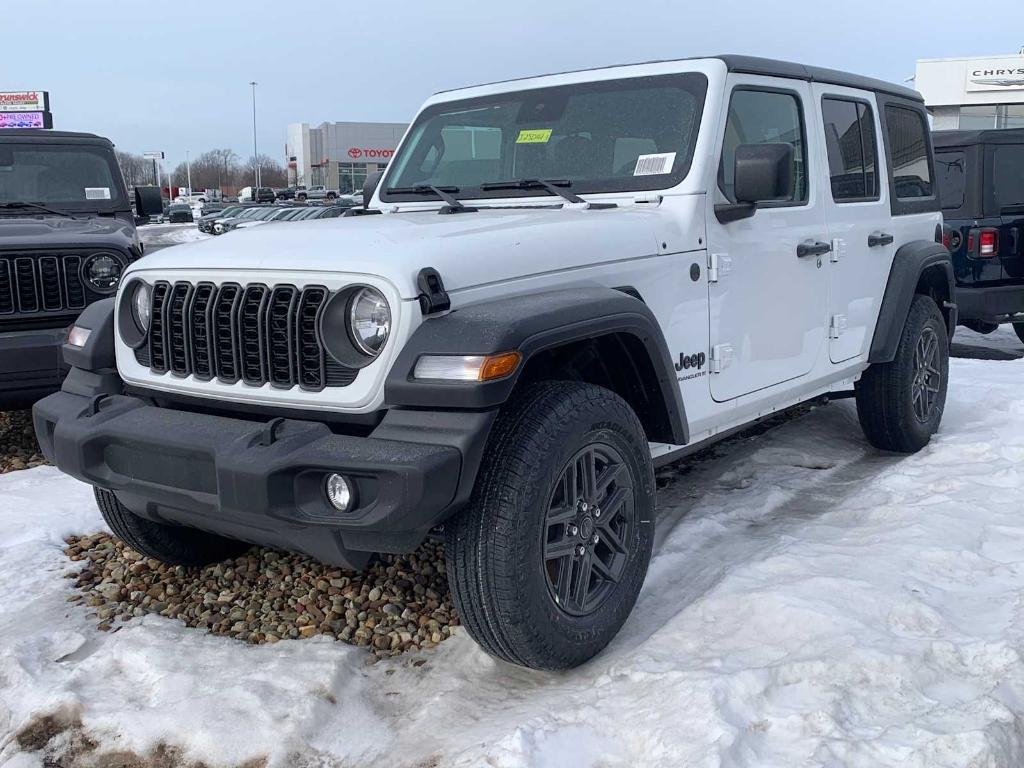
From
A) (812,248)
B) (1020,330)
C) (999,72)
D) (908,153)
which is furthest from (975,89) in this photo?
(812,248)

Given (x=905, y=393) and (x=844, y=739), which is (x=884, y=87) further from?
(x=844, y=739)

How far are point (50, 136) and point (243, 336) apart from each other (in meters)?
5.15

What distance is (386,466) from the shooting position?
257cm

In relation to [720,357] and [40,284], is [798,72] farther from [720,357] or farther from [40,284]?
[40,284]

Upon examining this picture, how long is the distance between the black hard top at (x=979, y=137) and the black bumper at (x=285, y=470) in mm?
7861

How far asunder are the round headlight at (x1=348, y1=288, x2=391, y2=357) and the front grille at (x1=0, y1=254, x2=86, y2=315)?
3471 mm

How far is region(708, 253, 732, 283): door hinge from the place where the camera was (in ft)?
12.6

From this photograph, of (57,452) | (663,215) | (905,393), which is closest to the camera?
(57,452)

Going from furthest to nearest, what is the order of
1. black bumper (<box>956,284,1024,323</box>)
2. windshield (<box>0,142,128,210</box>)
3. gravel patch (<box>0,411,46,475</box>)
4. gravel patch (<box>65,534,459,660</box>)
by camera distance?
black bumper (<box>956,284,1024,323</box>) → windshield (<box>0,142,128,210</box>) → gravel patch (<box>0,411,46,475</box>) → gravel patch (<box>65,534,459,660</box>)

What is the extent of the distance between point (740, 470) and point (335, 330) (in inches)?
123

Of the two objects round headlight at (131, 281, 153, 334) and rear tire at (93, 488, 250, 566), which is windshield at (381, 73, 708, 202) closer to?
round headlight at (131, 281, 153, 334)

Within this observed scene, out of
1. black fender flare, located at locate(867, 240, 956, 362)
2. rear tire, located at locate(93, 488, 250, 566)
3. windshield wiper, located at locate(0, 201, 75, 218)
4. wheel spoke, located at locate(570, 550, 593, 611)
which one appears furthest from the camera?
windshield wiper, located at locate(0, 201, 75, 218)

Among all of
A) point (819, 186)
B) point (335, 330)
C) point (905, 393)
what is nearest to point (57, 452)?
point (335, 330)

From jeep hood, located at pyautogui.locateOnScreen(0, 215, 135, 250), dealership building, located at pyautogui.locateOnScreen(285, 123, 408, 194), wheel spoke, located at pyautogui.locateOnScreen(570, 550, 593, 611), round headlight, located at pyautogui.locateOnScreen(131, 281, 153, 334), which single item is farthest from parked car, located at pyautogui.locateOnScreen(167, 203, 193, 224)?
dealership building, located at pyautogui.locateOnScreen(285, 123, 408, 194)
